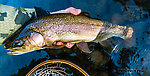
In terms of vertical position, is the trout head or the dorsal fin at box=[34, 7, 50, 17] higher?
the dorsal fin at box=[34, 7, 50, 17]

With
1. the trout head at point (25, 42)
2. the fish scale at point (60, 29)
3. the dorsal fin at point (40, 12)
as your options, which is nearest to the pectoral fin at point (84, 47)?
the fish scale at point (60, 29)

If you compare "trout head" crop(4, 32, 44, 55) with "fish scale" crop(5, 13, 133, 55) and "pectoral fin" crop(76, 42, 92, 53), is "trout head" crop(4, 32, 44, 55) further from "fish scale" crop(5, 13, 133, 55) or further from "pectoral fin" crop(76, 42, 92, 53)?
"pectoral fin" crop(76, 42, 92, 53)

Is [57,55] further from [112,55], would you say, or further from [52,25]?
[112,55]

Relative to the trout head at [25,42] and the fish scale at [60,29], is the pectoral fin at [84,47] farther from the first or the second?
the trout head at [25,42]

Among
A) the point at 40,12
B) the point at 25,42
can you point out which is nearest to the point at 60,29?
the point at 25,42

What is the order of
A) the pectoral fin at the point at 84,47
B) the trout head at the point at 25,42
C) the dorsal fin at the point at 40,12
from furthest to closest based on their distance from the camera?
the dorsal fin at the point at 40,12 → the pectoral fin at the point at 84,47 → the trout head at the point at 25,42

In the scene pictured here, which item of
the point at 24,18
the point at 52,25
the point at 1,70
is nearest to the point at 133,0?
the point at 52,25

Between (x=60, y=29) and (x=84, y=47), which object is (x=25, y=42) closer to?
(x=60, y=29)

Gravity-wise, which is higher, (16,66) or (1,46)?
(1,46)

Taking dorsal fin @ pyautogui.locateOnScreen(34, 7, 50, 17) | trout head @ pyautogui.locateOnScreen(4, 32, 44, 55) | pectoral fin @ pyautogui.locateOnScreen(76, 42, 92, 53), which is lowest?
pectoral fin @ pyautogui.locateOnScreen(76, 42, 92, 53)

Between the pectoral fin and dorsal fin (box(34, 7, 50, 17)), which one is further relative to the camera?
dorsal fin (box(34, 7, 50, 17))

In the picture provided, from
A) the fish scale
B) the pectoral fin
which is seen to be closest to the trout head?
the fish scale
